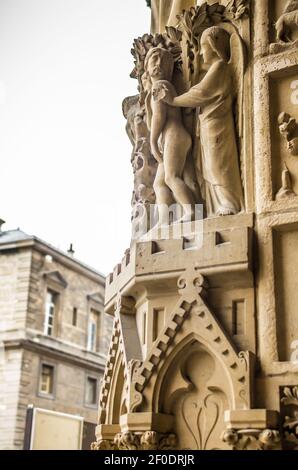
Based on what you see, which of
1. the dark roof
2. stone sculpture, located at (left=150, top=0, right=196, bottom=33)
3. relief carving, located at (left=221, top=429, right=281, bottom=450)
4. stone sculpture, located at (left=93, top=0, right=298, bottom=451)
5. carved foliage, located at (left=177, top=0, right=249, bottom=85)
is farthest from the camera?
the dark roof

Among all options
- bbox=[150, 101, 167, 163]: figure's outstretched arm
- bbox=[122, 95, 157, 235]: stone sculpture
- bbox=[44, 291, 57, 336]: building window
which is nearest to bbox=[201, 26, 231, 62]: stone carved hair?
bbox=[150, 101, 167, 163]: figure's outstretched arm

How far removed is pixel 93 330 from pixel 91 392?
244cm

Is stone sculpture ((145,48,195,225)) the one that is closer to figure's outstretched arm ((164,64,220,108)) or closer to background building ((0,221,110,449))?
figure's outstretched arm ((164,64,220,108))

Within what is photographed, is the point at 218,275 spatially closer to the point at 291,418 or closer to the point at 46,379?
the point at 291,418

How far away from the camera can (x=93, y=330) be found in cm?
2639

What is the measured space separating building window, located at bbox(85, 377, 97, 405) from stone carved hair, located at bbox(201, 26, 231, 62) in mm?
22236

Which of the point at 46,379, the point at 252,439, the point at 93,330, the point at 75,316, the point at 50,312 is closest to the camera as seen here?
the point at 252,439

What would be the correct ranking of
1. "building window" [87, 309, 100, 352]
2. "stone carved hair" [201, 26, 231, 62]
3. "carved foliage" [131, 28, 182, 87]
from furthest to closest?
1. "building window" [87, 309, 100, 352]
2. "carved foliage" [131, 28, 182, 87]
3. "stone carved hair" [201, 26, 231, 62]

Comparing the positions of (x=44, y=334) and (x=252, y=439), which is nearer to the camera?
(x=252, y=439)

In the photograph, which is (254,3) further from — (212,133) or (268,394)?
(268,394)

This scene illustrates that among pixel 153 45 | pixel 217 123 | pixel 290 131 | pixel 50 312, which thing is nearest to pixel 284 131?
pixel 290 131

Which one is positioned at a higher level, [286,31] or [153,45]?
[153,45]

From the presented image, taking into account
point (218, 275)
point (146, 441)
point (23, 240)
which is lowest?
point (146, 441)

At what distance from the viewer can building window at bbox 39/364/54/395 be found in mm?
22509
